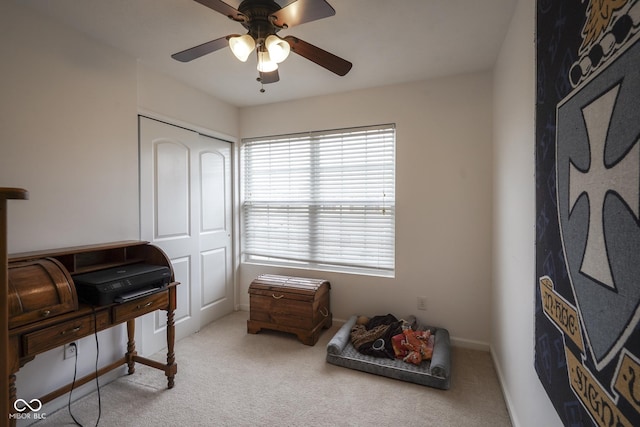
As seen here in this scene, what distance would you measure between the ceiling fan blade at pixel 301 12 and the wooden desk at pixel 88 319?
6.04 feet

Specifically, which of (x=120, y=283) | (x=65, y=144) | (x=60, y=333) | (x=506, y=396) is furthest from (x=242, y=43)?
(x=506, y=396)

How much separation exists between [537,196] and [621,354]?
2.60ft

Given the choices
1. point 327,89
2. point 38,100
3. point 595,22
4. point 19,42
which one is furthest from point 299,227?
point 595,22

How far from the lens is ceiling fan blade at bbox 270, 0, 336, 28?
1.29 m

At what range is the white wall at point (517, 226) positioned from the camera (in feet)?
4.69

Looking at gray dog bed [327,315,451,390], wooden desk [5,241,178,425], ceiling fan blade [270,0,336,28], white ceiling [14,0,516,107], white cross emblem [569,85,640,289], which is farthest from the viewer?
gray dog bed [327,315,451,390]

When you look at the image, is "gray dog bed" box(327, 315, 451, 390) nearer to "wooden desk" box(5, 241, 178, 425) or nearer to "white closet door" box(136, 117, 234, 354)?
"wooden desk" box(5, 241, 178, 425)

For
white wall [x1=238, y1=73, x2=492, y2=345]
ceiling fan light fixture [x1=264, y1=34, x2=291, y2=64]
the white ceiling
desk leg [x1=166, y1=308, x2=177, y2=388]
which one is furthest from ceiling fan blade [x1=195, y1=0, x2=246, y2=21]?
desk leg [x1=166, y1=308, x2=177, y2=388]

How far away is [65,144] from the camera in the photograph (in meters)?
1.94

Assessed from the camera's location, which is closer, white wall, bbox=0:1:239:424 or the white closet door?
white wall, bbox=0:1:239:424

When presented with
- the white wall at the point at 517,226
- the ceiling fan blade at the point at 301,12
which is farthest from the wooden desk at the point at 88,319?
the white wall at the point at 517,226

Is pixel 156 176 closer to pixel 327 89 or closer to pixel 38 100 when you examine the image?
pixel 38 100

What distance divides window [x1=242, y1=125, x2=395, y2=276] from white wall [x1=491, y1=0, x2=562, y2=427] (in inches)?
39.9

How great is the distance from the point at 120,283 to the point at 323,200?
2062mm
